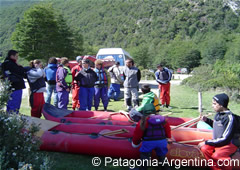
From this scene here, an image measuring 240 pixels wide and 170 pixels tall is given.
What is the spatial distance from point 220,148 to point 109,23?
16103cm

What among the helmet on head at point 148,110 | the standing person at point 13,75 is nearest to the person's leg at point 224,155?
the helmet on head at point 148,110

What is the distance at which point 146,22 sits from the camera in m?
150

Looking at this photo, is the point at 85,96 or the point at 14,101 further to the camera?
the point at 85,96

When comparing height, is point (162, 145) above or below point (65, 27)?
below

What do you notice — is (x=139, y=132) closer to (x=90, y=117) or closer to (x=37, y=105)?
(x=90, y=117)

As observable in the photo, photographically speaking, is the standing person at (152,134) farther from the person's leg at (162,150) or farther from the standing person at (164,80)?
the standing person at (164,80)

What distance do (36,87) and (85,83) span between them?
64.0 inches

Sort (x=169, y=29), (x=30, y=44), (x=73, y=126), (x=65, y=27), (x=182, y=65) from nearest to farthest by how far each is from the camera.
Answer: (x=73, y=126)
(x=30, y=44)
(x=65, y=27)
(x=182, y=65)
(x=169, y=29)

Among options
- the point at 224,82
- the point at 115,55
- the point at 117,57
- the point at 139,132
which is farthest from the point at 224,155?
the point at 115,55

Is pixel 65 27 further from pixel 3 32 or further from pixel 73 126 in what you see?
pixel 3 32

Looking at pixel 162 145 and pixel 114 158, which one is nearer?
pixel 162 145

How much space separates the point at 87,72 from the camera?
22.8 ft

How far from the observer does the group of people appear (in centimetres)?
332

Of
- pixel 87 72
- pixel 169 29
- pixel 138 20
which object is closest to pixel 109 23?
pixel 138 20
